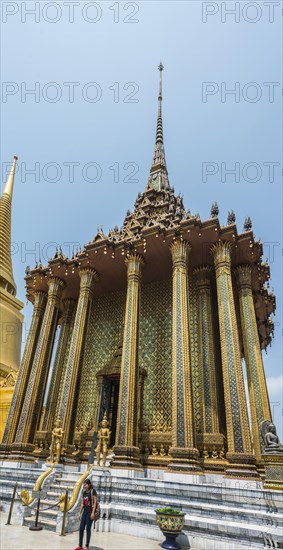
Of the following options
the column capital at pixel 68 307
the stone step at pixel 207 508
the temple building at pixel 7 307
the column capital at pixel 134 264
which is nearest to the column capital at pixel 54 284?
the column capital at pixel 68 307

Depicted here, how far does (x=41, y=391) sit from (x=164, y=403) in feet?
18.4

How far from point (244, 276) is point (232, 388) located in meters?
5.65

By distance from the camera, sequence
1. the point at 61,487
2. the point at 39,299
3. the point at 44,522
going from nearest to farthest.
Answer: the point at 44,522
the point at 61,487
the point at 39,299

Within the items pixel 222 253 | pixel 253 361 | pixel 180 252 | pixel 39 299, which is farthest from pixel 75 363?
pixel 222 253

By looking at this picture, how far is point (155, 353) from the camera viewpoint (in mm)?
15867

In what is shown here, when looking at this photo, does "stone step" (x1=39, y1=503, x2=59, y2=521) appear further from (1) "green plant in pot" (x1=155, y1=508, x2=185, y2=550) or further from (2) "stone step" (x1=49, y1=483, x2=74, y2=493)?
(1) "green plant in pot" (x1=155, y1=508, x2=185, y2=550)

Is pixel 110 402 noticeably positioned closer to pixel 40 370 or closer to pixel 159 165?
pixel 40 370

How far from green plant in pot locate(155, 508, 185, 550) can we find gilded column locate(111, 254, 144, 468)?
15.2ft

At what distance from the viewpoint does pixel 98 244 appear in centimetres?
1619

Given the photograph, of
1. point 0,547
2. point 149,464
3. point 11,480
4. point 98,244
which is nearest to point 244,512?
point 0,547

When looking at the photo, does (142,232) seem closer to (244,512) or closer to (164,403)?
(164,403)

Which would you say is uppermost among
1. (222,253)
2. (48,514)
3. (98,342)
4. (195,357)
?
(222,253)

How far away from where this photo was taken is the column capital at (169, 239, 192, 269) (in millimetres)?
14406

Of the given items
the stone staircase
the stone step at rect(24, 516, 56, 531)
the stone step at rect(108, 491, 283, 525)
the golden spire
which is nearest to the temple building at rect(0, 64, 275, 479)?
the stone staircase
